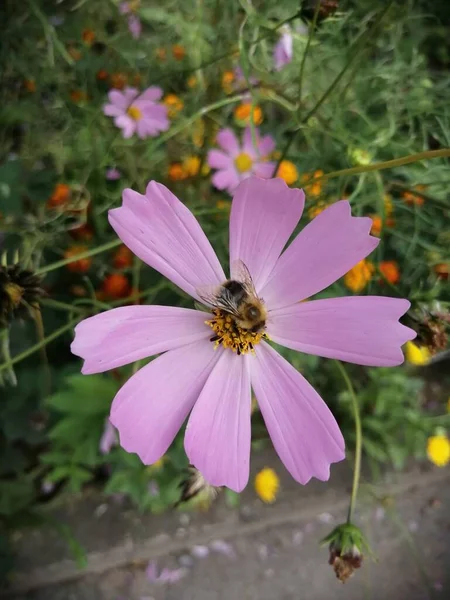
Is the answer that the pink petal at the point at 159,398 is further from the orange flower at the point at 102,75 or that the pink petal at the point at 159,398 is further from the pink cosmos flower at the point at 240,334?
the orange flower at the point at 102,75

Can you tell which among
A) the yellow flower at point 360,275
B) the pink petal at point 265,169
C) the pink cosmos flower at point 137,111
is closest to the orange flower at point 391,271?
the yellow flower at point 360,275

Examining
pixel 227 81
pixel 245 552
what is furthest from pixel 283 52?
pixel 245 552

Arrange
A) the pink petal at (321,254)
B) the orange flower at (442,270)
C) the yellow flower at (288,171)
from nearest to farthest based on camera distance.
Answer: the pink petal at (321,254)
the orange flower at (442,270)
the yellow flower at (288,171)

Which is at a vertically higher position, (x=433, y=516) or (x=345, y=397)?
(x=345, y=397)

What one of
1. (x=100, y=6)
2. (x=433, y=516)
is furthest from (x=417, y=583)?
(x=100, y=6)

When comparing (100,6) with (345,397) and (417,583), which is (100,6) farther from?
(417,583)

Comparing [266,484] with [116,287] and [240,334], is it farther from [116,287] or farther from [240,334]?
[240,334]

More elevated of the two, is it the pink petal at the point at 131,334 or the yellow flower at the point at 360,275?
the pink petal at the point at 131,334
